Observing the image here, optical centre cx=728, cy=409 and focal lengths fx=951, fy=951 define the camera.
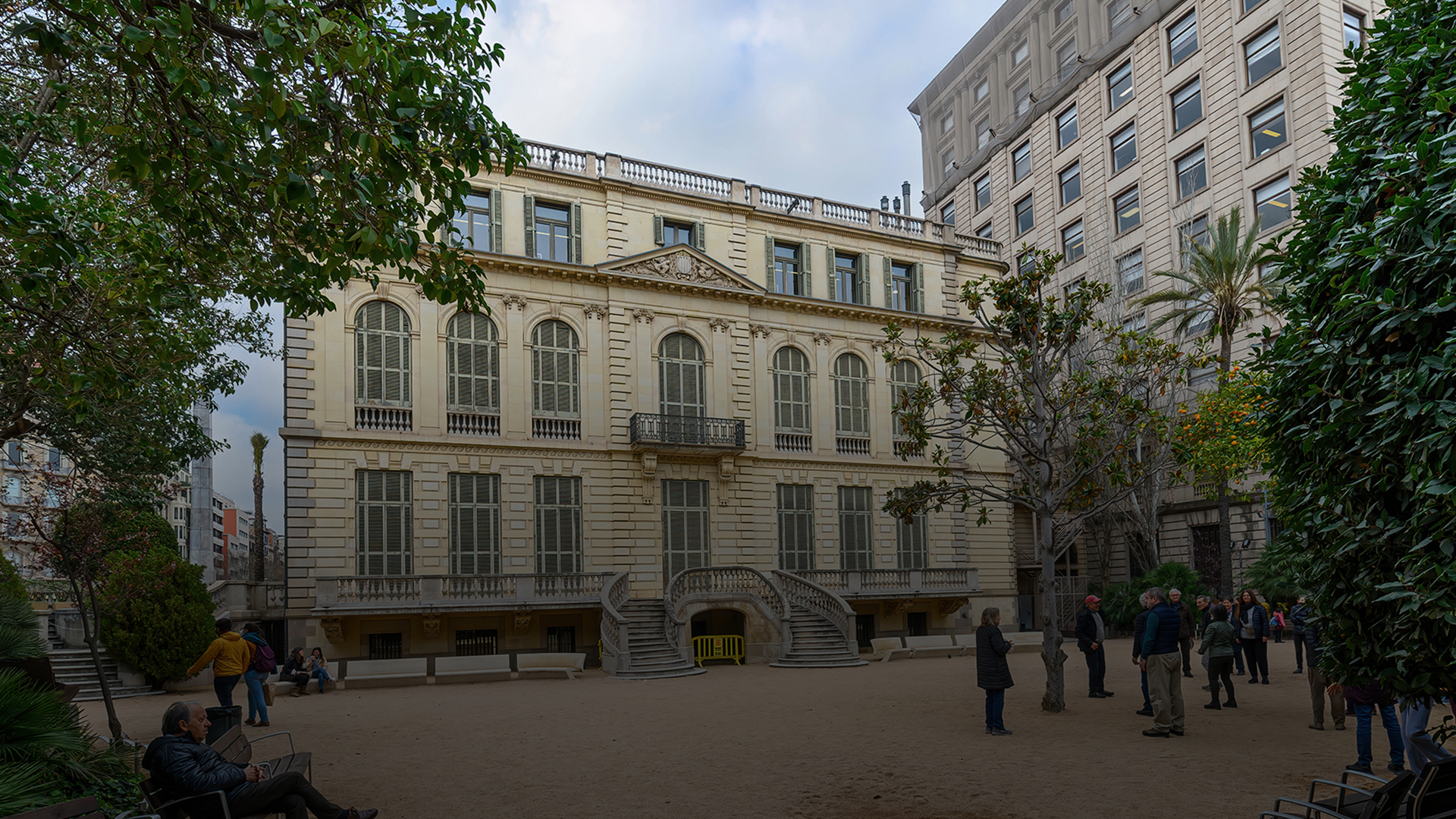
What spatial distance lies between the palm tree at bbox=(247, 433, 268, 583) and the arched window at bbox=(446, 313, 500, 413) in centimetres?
1071

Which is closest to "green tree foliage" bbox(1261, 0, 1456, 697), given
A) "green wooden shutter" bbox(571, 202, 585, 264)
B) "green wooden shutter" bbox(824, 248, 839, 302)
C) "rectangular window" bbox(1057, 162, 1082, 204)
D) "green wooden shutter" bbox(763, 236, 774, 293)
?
"green wooden shutter" bbox(571, 202, 585, 264)

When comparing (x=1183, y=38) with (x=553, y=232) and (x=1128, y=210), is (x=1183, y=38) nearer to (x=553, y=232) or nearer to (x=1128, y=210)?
(x=1128, y=210)

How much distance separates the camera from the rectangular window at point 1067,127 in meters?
40.5

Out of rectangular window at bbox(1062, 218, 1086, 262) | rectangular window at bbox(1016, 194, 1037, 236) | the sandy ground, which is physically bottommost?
the sandy ground

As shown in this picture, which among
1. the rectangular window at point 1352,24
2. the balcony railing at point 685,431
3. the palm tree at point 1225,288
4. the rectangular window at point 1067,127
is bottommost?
the balcony railing at point 685,431

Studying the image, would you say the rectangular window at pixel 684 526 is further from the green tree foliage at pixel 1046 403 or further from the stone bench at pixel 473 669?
the green tree foliage at pixel 1046 403

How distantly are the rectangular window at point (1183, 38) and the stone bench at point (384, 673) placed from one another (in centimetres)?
3281

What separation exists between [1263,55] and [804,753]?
3110cm

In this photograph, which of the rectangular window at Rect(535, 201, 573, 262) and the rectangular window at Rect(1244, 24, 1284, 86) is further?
the rectangular window at Rect(1244, 24, 1284, 86)

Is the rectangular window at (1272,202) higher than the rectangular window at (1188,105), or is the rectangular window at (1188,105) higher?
the rectangular window at (1188,105)

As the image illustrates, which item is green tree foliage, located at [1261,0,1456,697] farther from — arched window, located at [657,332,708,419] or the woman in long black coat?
arched window, located at [657,332,708,419]

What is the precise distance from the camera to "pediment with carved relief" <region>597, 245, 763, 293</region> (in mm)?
27078

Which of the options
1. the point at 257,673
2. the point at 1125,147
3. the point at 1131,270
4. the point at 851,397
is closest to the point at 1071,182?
the point at 1125,147

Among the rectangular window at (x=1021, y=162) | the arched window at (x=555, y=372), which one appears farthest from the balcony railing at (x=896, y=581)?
the rectangular window at (x=1021, y=162)
